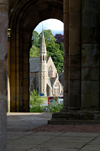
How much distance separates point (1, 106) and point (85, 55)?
286 inches

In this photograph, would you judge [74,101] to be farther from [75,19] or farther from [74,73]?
[75,19]

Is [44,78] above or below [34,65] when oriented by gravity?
below

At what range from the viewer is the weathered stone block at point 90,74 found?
11.6 m

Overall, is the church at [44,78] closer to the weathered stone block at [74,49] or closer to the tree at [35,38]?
the tree at [35,38]

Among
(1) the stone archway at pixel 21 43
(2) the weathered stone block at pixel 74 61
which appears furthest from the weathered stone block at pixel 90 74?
(1) the stone archway at pixel 21 43

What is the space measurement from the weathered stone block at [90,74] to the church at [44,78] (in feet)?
285

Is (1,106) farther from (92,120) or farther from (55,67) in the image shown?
(55,67)

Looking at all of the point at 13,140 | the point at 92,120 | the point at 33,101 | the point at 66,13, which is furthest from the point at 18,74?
the point at 13,140

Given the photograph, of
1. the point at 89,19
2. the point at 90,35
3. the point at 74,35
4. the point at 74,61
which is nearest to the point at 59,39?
the point at 74,35

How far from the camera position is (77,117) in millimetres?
11523

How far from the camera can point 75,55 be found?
39.5 feet

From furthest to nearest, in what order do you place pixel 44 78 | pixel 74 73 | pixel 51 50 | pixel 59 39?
pixel 59 39 < pixel 51 50 < pixel 44 78 < pixel 74 73

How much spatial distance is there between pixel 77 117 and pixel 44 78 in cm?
9058

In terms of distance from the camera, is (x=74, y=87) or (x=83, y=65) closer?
(x=83, y=65)
